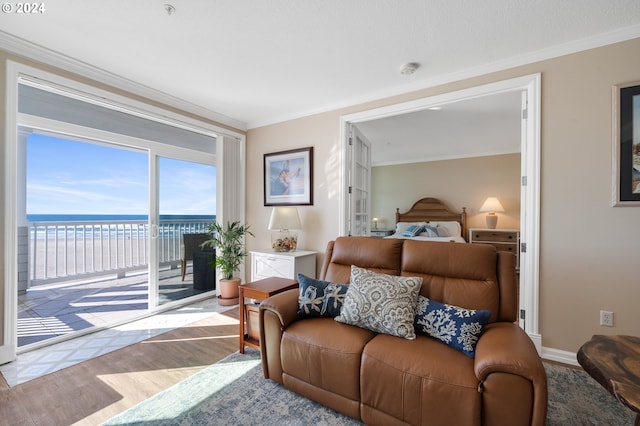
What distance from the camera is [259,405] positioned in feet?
5.64

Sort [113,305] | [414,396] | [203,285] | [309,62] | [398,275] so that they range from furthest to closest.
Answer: [203,285]
[113,305]
[309,62]
[398,275]
[414,396]

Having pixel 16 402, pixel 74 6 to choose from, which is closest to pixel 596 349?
pixel 16 402

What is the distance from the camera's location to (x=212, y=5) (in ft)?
5.88

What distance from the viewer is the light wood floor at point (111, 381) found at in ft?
5.45

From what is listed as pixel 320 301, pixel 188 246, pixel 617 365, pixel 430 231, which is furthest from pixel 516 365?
pixel 430 231

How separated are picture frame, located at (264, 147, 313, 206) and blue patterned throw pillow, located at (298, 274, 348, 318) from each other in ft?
5.82

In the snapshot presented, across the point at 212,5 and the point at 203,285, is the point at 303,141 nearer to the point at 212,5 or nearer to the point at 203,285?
the point at 212,5

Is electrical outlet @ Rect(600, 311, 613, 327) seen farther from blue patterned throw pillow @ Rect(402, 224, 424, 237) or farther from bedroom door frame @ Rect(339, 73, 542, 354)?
blue patterned throw pillow @ Rect(402, 224, 424, 237)

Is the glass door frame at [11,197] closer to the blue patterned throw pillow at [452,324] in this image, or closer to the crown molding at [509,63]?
the crown molding at [509,63]

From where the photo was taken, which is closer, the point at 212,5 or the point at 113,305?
the point at 212,5

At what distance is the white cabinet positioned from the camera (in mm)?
3209

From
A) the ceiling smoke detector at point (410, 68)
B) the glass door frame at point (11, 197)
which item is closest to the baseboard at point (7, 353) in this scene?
the glass door frame at point (11, 197)

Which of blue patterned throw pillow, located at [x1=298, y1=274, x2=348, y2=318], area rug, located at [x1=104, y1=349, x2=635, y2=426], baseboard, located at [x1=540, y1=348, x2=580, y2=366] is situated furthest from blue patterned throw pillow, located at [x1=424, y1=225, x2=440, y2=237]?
blue patterned throw pillow, located at [x1=298, y1=274, x2=348, y2=318]

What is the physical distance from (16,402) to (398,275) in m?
2.62
